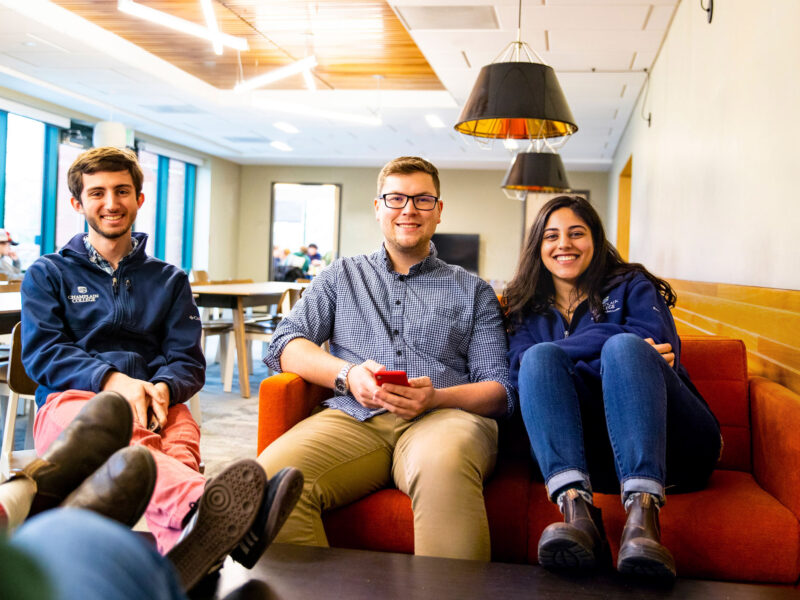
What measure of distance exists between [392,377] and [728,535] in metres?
0.79

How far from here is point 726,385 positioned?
198 centimetres

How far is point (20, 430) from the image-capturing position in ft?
13.1

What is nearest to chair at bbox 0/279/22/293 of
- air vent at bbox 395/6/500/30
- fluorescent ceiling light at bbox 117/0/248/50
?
fluorescent ceiling light at bbox 117/0/248/50

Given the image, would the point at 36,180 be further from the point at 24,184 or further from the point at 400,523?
the point at 400,523

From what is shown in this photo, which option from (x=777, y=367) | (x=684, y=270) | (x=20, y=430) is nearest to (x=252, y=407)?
(x=20, y=430)

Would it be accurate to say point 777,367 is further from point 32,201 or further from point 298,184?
point 298,184

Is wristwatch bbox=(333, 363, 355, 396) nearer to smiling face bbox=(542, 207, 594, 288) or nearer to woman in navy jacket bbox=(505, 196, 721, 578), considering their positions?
woman in navy jacket bbox=(505, 196, 721, 578)

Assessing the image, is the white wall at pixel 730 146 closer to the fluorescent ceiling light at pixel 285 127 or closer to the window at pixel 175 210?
the fluorescent ceiling light at pixel 285 127

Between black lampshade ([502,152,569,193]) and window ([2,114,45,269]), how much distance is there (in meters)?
5.91

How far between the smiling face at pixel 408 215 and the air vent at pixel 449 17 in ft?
10.6

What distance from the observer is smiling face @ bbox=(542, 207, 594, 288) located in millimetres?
2027

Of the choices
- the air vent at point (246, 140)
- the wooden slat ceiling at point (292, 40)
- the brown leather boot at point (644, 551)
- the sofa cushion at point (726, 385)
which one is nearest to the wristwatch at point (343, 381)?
the brown leather boot at point (644, 551)

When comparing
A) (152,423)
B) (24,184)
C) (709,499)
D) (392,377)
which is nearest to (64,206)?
(24,184)

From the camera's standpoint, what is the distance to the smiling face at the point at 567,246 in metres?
2.03
